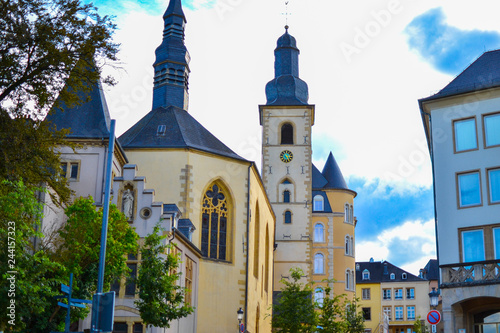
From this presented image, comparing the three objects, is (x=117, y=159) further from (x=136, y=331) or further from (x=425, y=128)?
(x=425, y=128)

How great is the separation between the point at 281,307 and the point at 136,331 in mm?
17138

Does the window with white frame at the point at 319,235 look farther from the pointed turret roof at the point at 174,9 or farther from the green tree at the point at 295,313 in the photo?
the pointed turret roof at the point at 174,9

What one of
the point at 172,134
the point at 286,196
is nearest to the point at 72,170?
the point at 172,134

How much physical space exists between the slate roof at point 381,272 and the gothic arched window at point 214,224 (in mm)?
66637

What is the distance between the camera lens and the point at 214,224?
135ft

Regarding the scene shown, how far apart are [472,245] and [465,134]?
4.96 metres

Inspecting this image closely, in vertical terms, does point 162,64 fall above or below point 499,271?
above

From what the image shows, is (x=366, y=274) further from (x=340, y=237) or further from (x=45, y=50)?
(x=45, y=50)

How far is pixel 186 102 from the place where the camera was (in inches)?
1902

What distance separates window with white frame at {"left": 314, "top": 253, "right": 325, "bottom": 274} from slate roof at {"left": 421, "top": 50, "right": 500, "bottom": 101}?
3835 cm

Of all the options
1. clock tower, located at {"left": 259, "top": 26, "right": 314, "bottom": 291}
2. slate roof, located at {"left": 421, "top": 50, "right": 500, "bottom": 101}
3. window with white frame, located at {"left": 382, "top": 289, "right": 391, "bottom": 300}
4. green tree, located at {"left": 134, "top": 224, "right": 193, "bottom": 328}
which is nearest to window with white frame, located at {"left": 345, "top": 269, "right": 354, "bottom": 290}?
clock tower, located at {"left": 259, "top": 26, "right": 314, "bottom": 291}

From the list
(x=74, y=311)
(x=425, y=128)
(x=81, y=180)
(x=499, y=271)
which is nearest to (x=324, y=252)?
(x=425, y=128)

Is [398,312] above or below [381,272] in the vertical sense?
below

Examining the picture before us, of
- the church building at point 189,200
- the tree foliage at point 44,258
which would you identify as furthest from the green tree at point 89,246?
the church building at point 189,200
